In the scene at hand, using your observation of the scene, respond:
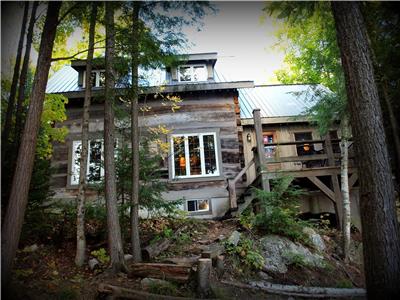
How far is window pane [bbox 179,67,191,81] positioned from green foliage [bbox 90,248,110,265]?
8.14 meters

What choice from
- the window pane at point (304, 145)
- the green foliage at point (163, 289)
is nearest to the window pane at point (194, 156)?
the window pane at point (304, 145)

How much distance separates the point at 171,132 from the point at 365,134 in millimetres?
8190

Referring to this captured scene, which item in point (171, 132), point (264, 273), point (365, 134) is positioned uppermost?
point (171, 132)

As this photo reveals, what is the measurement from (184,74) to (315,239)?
27.5 feet

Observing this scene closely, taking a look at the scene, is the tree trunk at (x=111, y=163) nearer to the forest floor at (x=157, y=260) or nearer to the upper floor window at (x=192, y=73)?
the forest floor at (x=157, y=260)

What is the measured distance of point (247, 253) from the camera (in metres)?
7.22

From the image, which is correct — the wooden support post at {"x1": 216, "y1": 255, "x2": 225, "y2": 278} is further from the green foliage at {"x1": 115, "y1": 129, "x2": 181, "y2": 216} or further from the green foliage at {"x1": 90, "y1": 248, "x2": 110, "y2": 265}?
the green foliage at {"x1": 90, "y1": 248, "x2": 110, "y2": 265}

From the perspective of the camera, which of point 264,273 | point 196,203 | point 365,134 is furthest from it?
point 196,203

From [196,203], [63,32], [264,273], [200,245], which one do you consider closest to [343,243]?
[264,273]

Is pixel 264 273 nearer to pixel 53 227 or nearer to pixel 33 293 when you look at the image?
pixel 33 293

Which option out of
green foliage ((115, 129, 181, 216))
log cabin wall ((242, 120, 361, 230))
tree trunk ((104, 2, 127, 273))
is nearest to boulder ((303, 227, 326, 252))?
log cabin wall ((242, 120, 361, 230))

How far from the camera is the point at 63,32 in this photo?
8258mm

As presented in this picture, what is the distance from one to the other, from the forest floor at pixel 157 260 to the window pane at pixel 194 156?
2.43 m

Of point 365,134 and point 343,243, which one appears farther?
point 343,243
